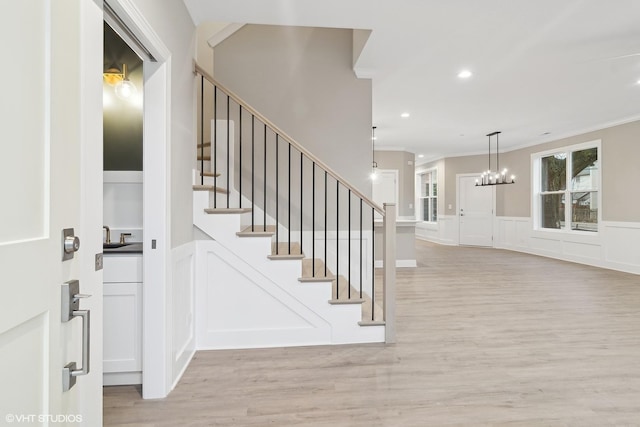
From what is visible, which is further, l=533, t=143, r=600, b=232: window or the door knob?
l=533, t=143, r=600, b=232: window

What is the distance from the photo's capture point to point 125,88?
2.60 metres

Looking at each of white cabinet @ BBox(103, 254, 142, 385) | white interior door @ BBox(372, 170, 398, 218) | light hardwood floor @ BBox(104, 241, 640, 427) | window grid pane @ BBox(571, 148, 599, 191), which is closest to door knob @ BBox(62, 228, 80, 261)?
white cabinet @ BBox(103, 254, 142, 385)

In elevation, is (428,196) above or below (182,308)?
above

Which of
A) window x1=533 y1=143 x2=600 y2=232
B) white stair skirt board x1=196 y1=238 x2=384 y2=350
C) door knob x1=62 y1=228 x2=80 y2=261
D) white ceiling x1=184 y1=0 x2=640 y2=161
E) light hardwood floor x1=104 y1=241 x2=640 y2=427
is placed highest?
white ceiling x1=184 y1=0 x2=640 y2=161

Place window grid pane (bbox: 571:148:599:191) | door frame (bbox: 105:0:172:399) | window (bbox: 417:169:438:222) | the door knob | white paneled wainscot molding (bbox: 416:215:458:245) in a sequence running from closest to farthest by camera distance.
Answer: the door knob → door frame (bbox: 105:0:172:399) → window grid pane (bbox: 571:148:599:191) → white paneled wainscot molding (bbox: 416:215:458:245) → window (bbox: 417:169:438:222)

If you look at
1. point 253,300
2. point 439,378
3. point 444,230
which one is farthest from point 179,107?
point 444,230

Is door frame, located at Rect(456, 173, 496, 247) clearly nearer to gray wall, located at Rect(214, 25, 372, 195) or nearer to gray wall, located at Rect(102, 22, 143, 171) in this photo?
gray wall, located at Rect(214, 25, 372, 195)

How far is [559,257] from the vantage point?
750cm

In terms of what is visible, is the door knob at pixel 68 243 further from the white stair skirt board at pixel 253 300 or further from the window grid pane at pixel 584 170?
the window grid pane at pixel 584 170

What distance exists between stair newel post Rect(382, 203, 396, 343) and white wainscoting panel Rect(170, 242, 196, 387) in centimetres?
159

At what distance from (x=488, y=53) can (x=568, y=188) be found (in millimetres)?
5544

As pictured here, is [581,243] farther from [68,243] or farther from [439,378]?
[68,243]

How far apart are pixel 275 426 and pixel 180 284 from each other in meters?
1.16

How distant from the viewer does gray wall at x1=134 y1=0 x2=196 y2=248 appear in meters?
2.10
